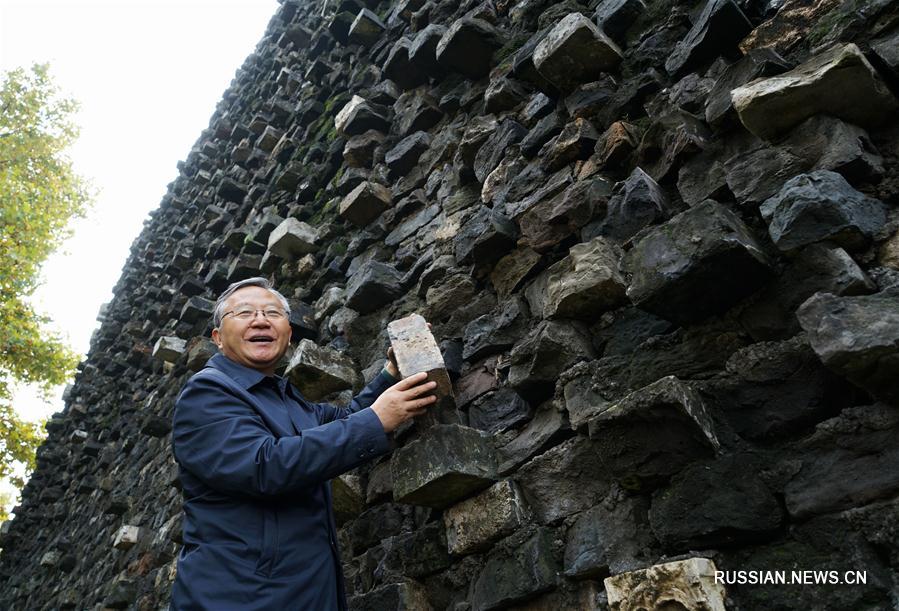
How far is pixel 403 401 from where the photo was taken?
1.84 meters

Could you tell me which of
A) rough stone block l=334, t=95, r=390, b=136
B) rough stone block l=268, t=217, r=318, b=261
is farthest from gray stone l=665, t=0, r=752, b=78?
rough stone block l=268, t=217, r=318, b=261

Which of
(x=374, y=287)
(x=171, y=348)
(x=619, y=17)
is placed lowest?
(x=374, y=287)

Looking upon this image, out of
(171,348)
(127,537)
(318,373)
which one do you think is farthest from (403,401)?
(171,348)

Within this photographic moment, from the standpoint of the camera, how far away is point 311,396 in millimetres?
2820

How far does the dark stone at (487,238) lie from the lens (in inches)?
89.5

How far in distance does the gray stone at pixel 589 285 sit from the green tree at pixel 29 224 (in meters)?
11.1

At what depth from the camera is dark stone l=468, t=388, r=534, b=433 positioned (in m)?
1.96

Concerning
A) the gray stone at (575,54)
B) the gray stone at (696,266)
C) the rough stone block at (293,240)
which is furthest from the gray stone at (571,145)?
the rough stone block at (293,240)

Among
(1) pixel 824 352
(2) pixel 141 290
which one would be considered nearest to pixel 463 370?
(1) pixel 824 352

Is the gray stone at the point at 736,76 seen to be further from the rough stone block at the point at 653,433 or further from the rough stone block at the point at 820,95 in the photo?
the rough stone block at the point at 653,433

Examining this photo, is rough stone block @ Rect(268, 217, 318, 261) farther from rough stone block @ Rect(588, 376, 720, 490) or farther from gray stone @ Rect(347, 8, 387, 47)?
rough stone block @ Rect(588, 376, 720, 490)

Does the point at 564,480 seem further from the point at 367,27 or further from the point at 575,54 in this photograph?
the point at 367,27

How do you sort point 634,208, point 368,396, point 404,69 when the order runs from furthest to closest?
point 404,69, point 368,396, point 634,208

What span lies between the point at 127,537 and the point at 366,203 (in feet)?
10.4
